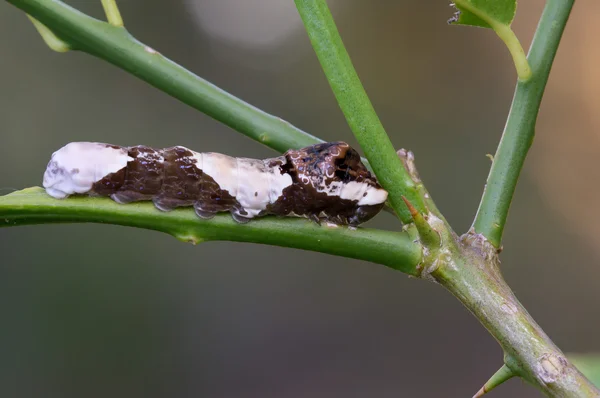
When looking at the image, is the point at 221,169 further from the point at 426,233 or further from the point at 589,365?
the point at 589,365

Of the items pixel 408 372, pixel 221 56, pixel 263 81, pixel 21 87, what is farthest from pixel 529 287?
pixel 21 87

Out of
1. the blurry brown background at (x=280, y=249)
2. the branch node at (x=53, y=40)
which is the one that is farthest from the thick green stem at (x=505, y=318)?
the blurry brown background at (x=280, y=249)

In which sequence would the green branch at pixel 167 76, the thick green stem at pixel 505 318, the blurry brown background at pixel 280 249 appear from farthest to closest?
the blurry brown background at pixel 280 249 → the green branch at pixel 167 76 → the thick green stem at pixel 505 318

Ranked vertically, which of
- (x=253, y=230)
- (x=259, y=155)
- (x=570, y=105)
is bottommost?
(x=253, y=230)

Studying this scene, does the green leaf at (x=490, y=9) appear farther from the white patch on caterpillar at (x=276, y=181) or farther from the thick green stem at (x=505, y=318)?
the white patch on caterpillar at (x=276, y=181)

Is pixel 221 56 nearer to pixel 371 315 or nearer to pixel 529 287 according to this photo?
pixel 371 315

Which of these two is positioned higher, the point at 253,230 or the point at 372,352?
the point at 253,230

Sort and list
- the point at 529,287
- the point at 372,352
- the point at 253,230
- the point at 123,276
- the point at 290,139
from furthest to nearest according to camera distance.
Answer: the point at 529,287
the point at 372,352
the point at 123,276
the point at 290,139
the point at 253,230

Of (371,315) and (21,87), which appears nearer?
(21,87)
